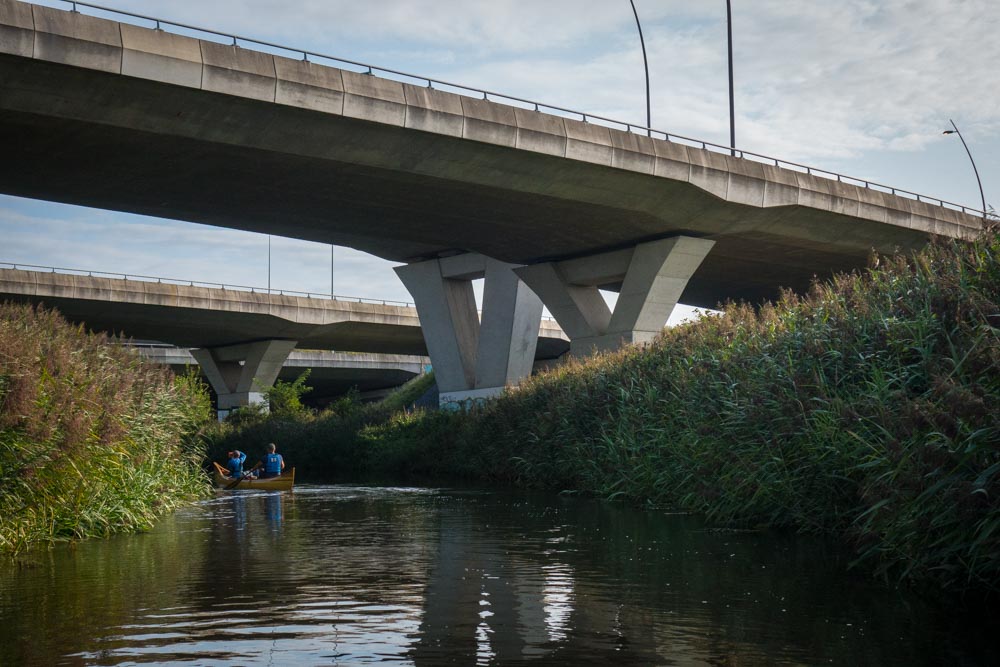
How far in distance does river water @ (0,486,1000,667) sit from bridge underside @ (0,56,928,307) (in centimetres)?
1246

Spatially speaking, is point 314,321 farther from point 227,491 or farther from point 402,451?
point 227,491

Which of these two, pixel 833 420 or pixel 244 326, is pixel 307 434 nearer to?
pixel 244 326

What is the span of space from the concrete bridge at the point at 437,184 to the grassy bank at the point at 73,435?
27.0 feet

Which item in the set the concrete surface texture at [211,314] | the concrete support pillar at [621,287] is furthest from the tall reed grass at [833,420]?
the concrete surface texture at [211,314]

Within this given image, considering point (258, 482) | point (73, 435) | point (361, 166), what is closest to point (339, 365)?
point (361, 166)

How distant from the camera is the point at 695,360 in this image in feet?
58.0

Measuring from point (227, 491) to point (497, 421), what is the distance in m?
7.16

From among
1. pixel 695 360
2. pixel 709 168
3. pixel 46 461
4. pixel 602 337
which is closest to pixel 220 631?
pixel 46 461

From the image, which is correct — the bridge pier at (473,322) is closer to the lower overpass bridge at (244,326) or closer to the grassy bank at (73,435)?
the lower overpass bridge at (244,326)

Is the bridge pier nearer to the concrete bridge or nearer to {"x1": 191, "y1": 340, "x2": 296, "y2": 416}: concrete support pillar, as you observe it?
the concrete bridge

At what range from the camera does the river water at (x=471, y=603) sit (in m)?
6.08

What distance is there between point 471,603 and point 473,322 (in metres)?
35.1

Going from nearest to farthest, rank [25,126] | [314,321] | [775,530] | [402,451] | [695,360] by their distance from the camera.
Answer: [775,530]
[695,360]
[25,126]
[402,451]
[314,321]

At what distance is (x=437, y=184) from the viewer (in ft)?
92.9
